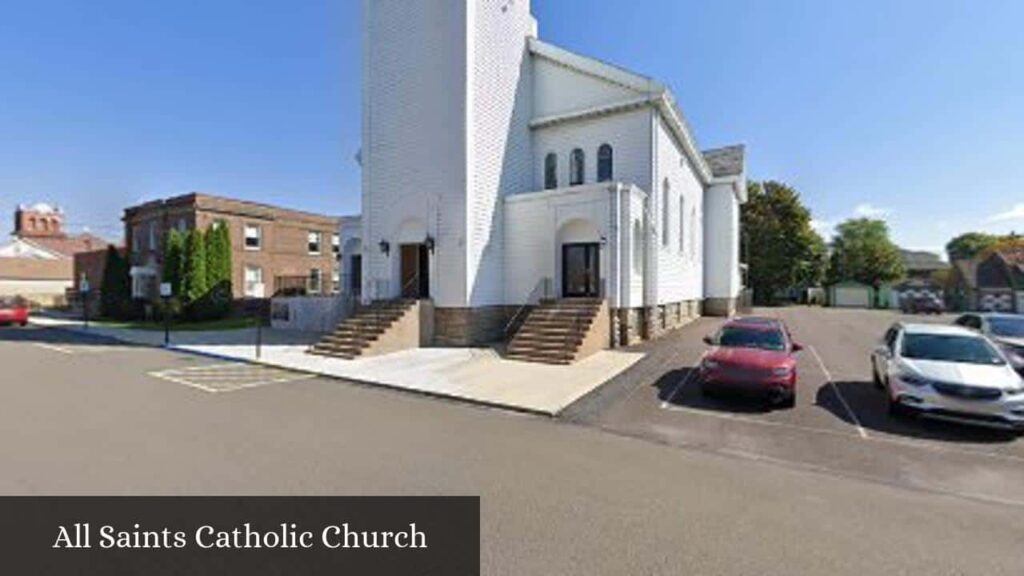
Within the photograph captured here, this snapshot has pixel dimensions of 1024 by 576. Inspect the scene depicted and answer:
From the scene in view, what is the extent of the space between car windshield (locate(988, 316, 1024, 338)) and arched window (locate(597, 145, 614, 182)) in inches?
480

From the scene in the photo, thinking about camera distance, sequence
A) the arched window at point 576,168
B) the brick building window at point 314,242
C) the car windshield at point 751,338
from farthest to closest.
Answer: the brick building window at point 314,242, the arched window at point 576,168, the car windshield at point 751,338

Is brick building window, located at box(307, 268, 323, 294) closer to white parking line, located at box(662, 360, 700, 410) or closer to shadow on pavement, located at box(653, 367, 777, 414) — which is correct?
white parking line, located at box(662, 360, 700, 410)

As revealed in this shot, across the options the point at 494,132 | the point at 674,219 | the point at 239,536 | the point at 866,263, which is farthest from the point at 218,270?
the point at 866,263

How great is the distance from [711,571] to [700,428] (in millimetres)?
4598

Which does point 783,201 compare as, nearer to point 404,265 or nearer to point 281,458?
point 404,265

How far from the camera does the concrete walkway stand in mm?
10125

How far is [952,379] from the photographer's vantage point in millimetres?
7742

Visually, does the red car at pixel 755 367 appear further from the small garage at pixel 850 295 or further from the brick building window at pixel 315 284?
the small garage at pixel 850 295

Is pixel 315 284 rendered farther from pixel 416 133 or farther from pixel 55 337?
pixel 416 133

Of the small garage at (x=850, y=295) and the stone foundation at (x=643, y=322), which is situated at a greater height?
the small garage at (x=850, y=295)

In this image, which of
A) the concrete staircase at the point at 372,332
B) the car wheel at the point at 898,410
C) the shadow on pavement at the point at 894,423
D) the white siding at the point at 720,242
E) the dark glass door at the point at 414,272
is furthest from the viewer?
the white siding at the point at 720,242

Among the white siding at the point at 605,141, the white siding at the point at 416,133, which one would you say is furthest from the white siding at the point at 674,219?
the white siding at the point at 416,133

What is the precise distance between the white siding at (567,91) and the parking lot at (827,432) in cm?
1212

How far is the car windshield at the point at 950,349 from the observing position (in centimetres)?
854
